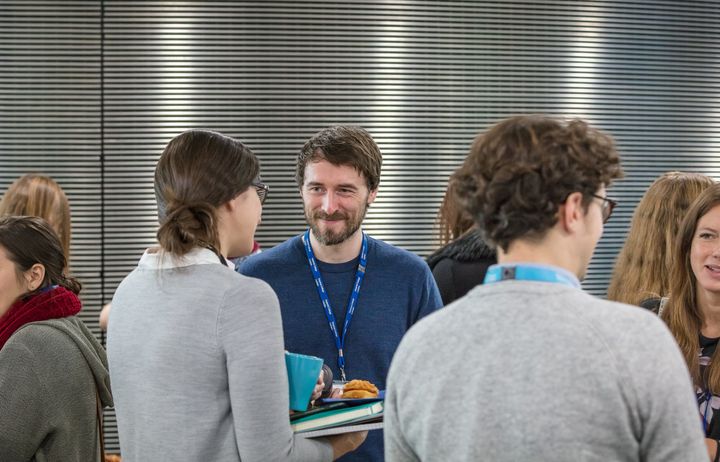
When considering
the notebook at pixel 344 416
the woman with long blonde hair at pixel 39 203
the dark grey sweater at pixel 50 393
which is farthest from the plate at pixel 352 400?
the woman with long blonde hair at pixel 39 203

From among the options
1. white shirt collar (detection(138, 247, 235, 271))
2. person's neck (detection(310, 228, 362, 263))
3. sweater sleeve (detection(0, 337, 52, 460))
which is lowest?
sweater sleeve (detection(0, 337, 52, 460))

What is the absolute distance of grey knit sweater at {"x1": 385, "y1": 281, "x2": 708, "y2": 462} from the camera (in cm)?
115

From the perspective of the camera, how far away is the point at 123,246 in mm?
4324

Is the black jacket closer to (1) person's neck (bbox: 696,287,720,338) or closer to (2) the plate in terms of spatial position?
(1) person's neck (bbox: 696,287,720,338)

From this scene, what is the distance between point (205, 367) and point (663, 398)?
0.88m

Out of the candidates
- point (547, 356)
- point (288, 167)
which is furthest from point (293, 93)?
point (547, 356)

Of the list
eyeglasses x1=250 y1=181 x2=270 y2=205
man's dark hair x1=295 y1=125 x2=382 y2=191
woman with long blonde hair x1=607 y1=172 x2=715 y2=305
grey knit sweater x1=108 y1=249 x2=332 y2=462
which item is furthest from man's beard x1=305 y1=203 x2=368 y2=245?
woman with long blonde hair x1=607 y1=172 x2=715 y2=305

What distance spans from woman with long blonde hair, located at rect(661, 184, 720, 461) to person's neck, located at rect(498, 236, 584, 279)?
A: 100 centimetres

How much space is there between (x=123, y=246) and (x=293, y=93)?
1.23 m

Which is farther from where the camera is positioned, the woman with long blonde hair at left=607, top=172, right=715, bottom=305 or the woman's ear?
the woman with long blonde hair at left=607, top=172, right=715, bottom=305

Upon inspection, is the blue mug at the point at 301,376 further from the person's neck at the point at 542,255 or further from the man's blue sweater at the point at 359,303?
the person's neck at the point at 542,255

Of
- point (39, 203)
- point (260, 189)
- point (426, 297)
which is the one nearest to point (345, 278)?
point (426, 297)

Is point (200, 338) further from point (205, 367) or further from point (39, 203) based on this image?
point (39, 203)

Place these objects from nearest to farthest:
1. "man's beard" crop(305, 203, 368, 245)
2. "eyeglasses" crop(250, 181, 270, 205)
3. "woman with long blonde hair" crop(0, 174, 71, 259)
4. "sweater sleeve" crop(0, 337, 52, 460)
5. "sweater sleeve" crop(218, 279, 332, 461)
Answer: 1. "sweater sleeve" crop(218, 279, 332, 461)
2. "eyeglasses" crop(250, 181, 270, 205)
3. "sweater sleeve" crop(0, 337, 52, 460)
4. "man's beard" crop(305, 203, 368, 245)
5. "woman with long blonde hair" crop(0, 174, 71, 259)
